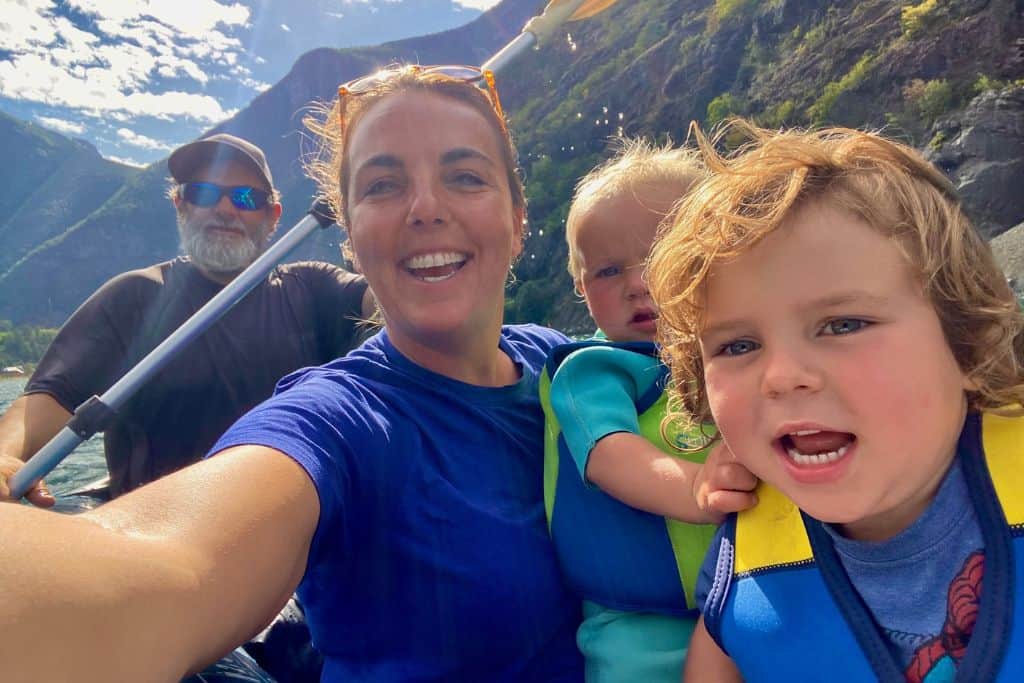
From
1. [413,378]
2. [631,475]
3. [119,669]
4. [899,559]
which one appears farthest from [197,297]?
[899,559]

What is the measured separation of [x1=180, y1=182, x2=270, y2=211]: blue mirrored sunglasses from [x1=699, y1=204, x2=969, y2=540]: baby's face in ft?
10.2

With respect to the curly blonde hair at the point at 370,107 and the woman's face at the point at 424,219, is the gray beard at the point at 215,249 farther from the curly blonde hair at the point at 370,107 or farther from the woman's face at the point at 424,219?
the woman's face at the point at 424,219

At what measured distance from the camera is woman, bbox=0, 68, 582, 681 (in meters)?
0.54

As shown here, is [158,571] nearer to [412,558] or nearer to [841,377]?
[412,558]

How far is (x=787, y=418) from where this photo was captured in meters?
0.82

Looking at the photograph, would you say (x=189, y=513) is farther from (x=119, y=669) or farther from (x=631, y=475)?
(x=631, y=475)

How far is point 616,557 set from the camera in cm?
114

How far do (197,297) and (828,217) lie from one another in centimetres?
291

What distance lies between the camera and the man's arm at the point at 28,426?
2.37m

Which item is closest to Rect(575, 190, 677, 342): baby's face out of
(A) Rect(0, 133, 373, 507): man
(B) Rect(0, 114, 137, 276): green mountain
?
(A) Rect(0, 133, 373, 507): man

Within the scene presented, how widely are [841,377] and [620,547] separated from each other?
0.54m

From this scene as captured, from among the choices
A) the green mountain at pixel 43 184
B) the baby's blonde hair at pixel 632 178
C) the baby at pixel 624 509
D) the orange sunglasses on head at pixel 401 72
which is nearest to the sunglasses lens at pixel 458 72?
the orange sunglasses on head at pixel 401 72

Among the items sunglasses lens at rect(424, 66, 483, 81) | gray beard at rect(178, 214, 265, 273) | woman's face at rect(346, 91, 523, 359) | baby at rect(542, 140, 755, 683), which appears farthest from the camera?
gray beard at rect(178, 214, 265, 273)

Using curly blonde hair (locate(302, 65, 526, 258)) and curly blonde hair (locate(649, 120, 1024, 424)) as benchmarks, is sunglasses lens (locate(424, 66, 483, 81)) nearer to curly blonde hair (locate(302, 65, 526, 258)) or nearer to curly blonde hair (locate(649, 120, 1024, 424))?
curly blonde hair (locate(302, 65, 526, 258))
